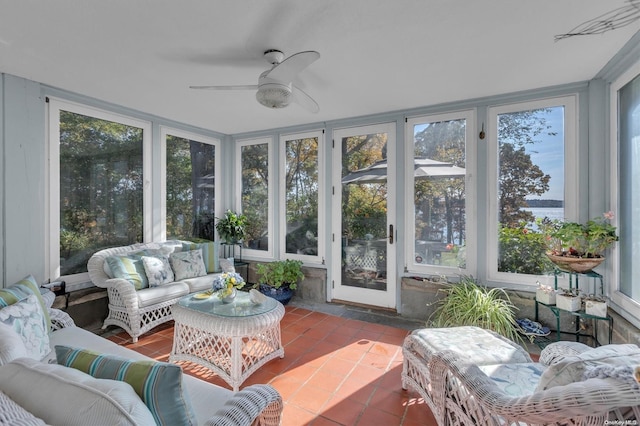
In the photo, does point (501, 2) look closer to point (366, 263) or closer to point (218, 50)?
point (218, 50)

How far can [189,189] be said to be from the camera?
4.40m

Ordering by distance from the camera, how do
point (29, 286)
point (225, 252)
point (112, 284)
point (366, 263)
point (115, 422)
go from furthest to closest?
point (225, 252) → point (366, 263) → point (112, 284) → point (29, 286) → point (115, 422)

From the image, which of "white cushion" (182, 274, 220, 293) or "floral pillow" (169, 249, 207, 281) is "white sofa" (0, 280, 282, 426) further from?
"floral pillow" (169, 249, 207, 281)

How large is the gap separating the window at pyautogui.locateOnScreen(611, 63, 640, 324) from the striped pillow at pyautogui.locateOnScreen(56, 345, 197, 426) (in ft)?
9.86

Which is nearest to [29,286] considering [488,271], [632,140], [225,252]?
[225,252]

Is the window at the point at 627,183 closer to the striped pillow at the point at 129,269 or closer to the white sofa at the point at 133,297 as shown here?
the white sofa at the point at 133,297

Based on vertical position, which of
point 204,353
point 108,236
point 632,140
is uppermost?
point 632,140

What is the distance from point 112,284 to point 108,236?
857 millimetres

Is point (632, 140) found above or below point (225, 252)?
above

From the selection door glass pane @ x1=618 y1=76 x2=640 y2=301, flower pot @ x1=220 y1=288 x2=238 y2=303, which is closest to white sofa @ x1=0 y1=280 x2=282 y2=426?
flower pot @ x1=220 y1=288 x2=238 y2=303

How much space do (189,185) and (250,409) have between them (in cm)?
387

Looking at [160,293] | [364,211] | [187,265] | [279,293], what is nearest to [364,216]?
[364,211]

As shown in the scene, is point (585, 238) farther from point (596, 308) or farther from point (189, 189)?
point (189, 189)

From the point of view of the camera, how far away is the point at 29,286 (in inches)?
81.0
